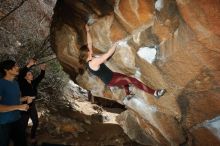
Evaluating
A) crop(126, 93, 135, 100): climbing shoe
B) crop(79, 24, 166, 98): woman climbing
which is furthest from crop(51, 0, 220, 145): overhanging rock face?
crop(79, 24, 166, 98): woman climbing

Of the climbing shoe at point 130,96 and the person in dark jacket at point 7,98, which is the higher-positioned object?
the climbing shoe at point 130,96

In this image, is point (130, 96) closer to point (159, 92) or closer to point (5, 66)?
point (159, 92)

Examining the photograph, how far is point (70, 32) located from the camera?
8766 millimetres

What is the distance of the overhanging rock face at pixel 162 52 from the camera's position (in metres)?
5.43

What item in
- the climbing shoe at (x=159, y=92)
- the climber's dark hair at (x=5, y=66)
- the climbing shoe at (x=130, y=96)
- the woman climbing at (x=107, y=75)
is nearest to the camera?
the climber's dark hair at (x=5, y=66)

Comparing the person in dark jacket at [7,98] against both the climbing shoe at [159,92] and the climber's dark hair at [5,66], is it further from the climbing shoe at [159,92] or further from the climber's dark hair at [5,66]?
the climbing shoe at [159,92]

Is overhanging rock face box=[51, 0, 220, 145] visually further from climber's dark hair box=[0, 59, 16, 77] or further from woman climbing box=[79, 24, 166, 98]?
climber's dark hair box=[0, 59, 16, 77]

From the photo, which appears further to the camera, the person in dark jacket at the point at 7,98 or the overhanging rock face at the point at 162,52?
the overhanging rock face at the point at 162,52

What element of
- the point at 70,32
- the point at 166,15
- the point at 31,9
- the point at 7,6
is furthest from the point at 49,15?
the point at 166,15

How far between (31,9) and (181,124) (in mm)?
6770

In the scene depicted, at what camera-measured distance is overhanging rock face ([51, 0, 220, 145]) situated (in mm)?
5426

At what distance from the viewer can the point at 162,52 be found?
6.22 meters

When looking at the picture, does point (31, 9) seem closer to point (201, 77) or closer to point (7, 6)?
point (7, 6)

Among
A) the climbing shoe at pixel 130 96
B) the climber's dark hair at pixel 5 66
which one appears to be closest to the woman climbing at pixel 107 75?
the climbing shoe at pixel 130 96
